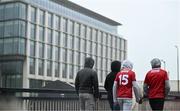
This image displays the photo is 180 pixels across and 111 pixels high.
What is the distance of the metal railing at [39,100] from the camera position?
36.2 feet

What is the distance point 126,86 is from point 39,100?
3469 millimetres

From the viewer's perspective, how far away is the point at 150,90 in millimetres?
9477

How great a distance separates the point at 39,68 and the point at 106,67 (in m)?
33.0

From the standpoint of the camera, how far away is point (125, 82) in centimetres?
932

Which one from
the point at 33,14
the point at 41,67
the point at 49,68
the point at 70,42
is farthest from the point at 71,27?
the point at 41,67

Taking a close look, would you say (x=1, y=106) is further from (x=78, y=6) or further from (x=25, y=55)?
(x=78, y=6)

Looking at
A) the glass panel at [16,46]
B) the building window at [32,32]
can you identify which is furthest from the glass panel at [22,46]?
the building window at [32,32]

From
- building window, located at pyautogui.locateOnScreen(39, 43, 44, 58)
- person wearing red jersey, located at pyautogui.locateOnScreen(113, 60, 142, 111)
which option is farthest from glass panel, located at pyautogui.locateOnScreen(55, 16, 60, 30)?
person wearing red jersey, located at pyautogui.locateOnScreen(113, 60, 142, 111)

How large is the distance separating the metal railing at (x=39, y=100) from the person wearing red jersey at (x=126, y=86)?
121 inches

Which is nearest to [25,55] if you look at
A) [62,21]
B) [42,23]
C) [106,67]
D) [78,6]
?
[42,23]

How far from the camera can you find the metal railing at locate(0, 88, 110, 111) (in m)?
11.0

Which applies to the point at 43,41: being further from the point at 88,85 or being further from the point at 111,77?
the point at 88,85

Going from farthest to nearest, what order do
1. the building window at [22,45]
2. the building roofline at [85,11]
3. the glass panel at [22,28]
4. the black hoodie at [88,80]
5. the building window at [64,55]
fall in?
1. the building roofline at [85,11]
2. the building window at [64,55]
3. the glass panel at [22,28]
4. the building window at [22,45]
5. the black hoodie at [88,80]

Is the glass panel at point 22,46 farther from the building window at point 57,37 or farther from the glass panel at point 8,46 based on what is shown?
the building window at point 57,37
